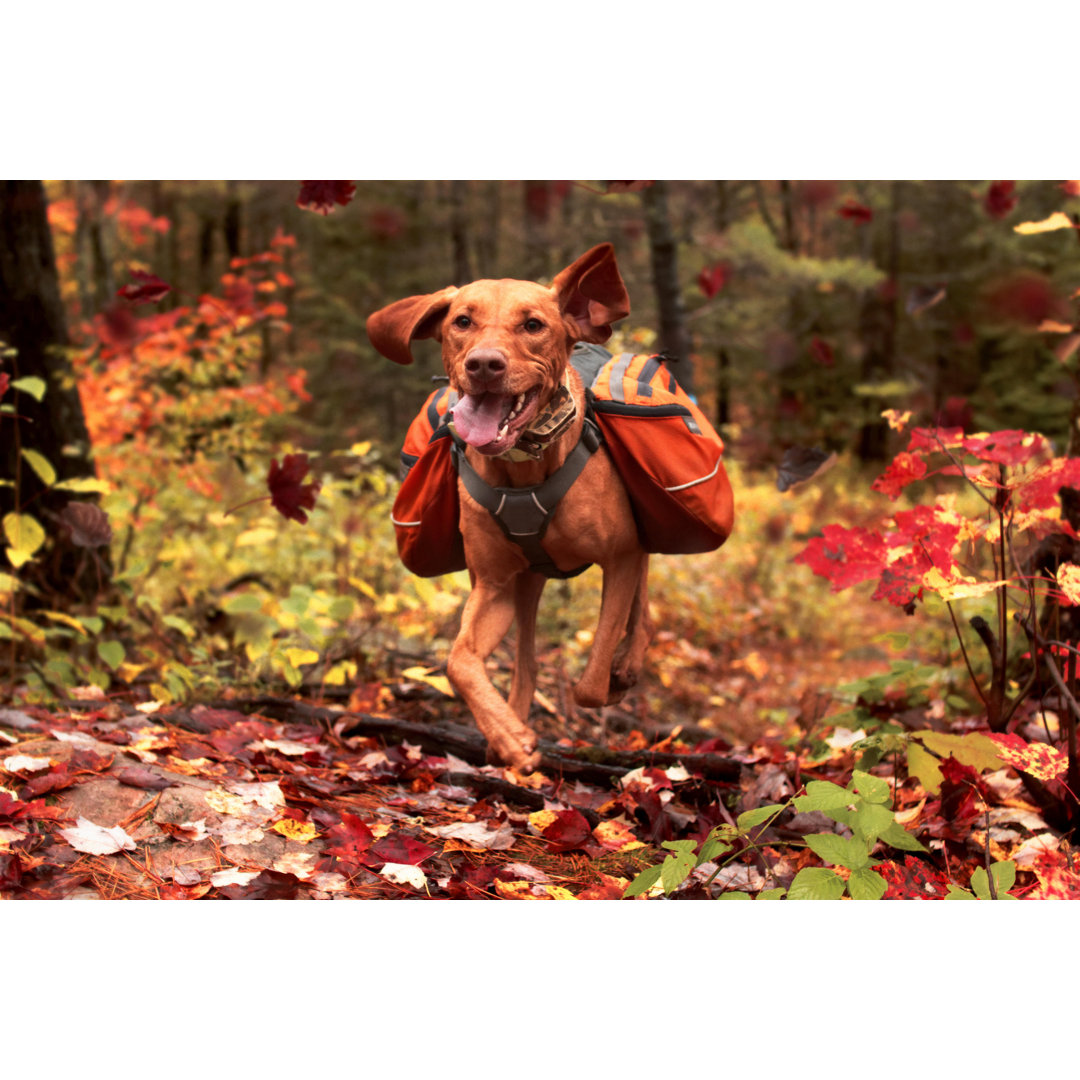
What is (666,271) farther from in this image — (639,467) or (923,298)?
(639,467)

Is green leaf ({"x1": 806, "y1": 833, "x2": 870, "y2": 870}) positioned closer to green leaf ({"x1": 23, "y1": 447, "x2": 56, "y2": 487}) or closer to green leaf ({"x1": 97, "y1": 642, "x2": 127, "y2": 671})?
green leaf ({"x1": 97, "y1": 642, "x2": 127, "y2": 671})

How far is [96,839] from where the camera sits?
9.90ft

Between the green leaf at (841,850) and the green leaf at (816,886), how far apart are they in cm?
5

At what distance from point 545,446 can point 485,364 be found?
20.0 inches

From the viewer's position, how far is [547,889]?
2992 millimetres

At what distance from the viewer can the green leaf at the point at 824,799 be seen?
9.28 ft

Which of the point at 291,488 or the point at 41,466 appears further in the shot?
the point at 41,466

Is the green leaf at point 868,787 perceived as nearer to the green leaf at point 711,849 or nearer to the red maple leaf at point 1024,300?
the green leaf at point 711,849

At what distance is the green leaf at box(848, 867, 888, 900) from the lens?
9.16ft

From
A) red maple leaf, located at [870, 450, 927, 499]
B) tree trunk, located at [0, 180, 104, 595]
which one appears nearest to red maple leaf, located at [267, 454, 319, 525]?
tree trunk, located at [0, 180, 104, 595]

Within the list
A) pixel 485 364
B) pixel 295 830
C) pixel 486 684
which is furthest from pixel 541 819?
pixel 485 364

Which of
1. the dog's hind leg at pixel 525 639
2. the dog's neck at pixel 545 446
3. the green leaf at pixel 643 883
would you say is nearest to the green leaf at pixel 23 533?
the dog's hind leg at pixel 525 639

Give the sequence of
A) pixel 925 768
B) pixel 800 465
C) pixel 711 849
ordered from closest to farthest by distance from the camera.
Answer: pixel 711 849
pixel 925 768
pixel 800 465

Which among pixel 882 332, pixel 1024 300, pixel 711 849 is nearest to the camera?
pixel 711 849
